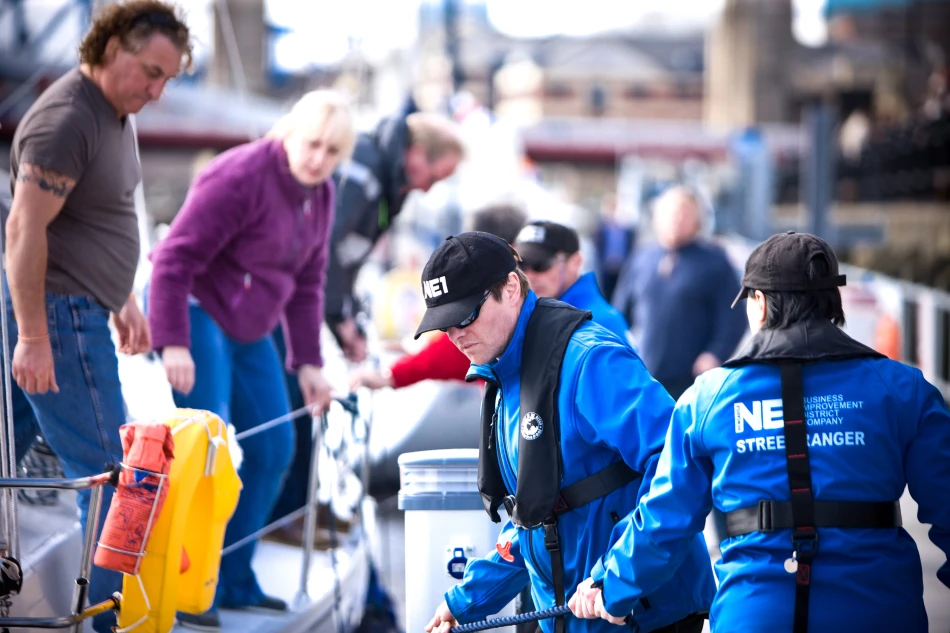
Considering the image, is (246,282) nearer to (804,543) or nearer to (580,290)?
(580,290)

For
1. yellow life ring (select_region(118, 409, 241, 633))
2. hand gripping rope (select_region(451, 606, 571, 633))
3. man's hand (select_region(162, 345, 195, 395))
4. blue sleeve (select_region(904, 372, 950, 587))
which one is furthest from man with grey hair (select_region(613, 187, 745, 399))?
blue sleeve (select_region(904, 372, 950, 587))

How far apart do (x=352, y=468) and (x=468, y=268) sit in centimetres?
315

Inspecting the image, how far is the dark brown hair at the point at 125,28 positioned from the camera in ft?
12.5

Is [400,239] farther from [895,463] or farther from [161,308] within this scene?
[895,463]

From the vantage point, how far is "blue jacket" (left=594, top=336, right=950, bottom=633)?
2533 mm

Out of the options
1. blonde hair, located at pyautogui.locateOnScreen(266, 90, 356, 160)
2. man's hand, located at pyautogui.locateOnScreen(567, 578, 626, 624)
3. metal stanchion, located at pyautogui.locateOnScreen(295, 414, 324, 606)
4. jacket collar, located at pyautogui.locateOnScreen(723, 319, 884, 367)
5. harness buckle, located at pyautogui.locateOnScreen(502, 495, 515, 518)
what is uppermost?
blonde hair, located at pyautogui.locateOnScreen(266, 90, 356, 160)

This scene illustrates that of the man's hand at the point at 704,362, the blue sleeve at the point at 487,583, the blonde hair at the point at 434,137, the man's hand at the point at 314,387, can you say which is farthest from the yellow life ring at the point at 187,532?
the man's hand at the point at 704,362

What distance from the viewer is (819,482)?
2.54 meters

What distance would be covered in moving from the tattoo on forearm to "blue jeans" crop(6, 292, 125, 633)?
1.15 ft

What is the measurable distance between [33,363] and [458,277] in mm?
1402

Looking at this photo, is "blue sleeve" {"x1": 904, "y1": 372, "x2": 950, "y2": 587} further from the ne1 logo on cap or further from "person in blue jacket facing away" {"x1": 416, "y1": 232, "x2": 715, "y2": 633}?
the ne1 logo on cap

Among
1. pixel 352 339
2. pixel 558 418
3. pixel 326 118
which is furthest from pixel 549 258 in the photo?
pixel 352 339

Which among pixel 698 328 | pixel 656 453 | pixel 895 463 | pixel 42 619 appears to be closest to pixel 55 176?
pixel 42 619

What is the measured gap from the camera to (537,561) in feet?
9.78
